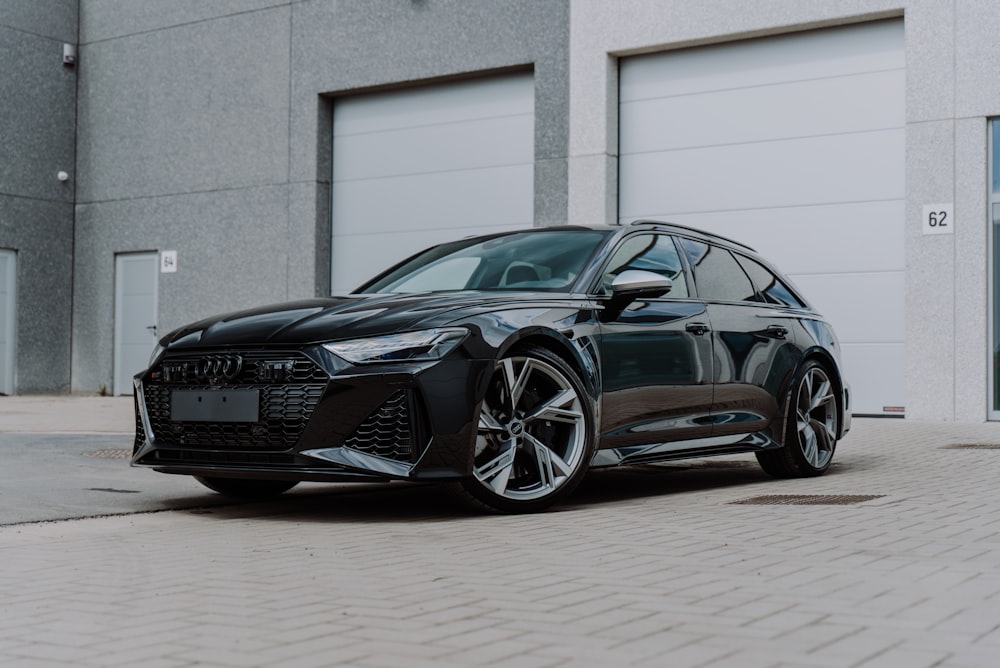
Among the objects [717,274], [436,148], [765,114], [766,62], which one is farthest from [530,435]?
[436,148]

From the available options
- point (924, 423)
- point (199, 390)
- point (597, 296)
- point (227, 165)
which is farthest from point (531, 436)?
point (227, 165)

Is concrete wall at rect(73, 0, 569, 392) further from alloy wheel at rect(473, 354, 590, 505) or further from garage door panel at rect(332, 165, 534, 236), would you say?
alloy wheel at rect(473, 354, 590, 505)

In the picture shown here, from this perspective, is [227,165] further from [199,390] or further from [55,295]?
[199,390]

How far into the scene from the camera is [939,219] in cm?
1414

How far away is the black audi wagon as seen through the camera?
555cm

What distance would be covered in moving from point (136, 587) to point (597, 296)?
2914 millimetres

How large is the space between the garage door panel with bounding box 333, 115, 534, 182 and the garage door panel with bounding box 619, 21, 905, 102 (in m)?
1.61

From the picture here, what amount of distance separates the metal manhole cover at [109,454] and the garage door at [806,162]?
856 cm

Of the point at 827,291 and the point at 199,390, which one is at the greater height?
the point at 827,291

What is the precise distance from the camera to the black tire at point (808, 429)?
7.81 meters

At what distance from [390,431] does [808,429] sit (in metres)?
3.34

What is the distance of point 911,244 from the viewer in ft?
Answer: 46.9

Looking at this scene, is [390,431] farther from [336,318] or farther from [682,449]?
[682,449]

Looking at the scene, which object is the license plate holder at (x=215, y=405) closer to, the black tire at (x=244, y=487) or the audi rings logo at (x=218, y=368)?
the audi rings logo at (x=218, y=368)
